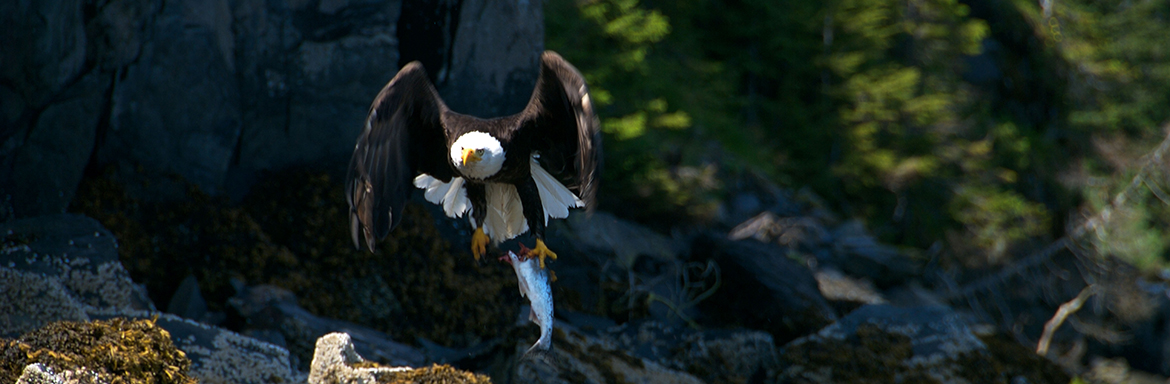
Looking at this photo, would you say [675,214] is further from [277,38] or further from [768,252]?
[277,38]

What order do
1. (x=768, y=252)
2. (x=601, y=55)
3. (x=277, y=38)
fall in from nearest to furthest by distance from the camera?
(x=277, y=38)
(x=768, y=252)
(x=601, y=55)

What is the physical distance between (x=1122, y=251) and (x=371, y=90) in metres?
13.5

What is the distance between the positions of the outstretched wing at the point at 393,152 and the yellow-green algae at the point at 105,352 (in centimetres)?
104

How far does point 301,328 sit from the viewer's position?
214 inches

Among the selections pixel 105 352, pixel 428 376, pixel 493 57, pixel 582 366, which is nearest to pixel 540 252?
pixel 428 376

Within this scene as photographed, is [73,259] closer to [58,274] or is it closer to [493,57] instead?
[58,274]

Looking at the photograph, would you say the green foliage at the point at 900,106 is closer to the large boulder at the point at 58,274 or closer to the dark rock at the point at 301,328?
the dark rock at the point at 301,328

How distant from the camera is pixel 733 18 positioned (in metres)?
14.4

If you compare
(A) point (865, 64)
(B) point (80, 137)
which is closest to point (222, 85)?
→ (B) point (80, 137)

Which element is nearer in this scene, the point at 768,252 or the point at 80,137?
the point at 80,137

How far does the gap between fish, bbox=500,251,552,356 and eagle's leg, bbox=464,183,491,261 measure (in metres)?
0.49

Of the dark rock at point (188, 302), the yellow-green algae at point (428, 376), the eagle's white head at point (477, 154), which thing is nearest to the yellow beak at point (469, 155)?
the eagle's white head at point (477, 154)

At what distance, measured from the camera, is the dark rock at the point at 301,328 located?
5375 millimetres

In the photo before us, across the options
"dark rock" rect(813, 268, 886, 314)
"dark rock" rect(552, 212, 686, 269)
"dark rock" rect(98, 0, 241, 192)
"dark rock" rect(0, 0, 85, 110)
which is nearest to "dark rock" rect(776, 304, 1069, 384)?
"dark rock" rect(813, 268, 886, 314)
